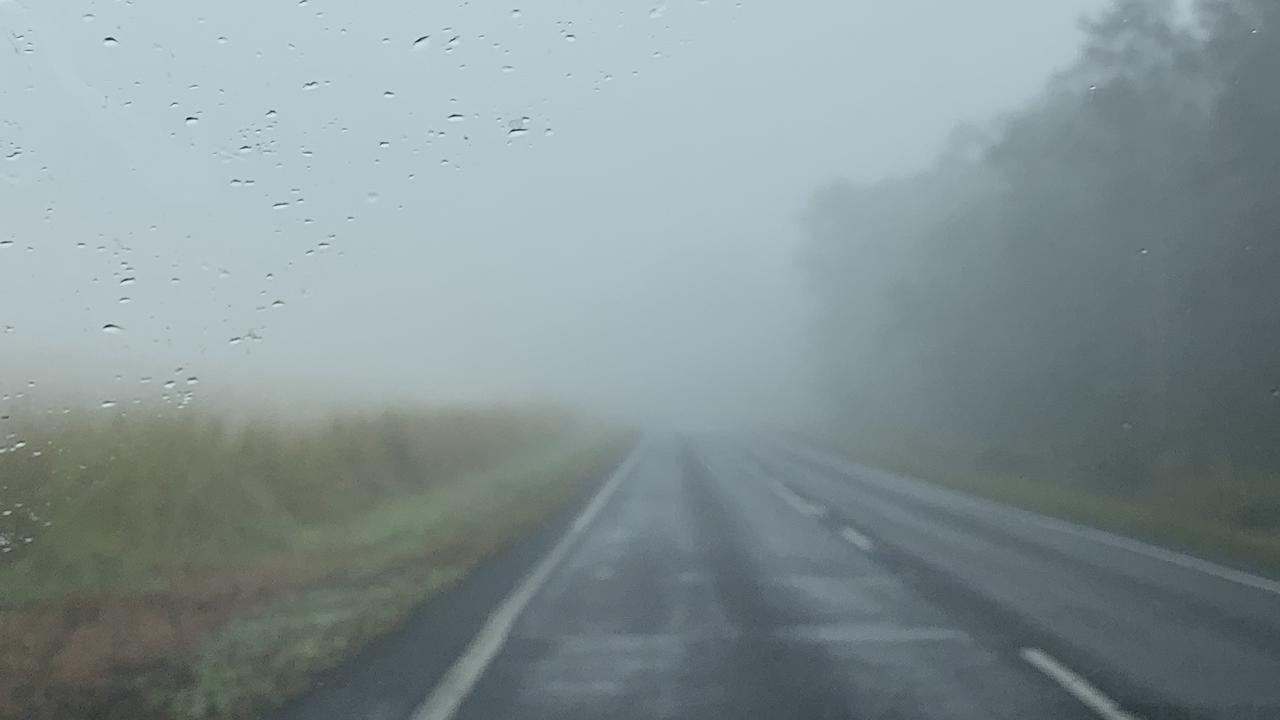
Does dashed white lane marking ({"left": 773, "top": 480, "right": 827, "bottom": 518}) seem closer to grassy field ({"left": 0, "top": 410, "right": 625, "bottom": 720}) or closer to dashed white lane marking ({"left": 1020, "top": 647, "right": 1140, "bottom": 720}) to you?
grassy field ({"left": 0, "top": 410, "right": 625, "bottom": 720})

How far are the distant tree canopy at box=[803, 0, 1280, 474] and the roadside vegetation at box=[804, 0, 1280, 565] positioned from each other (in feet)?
0.16

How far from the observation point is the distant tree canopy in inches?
973

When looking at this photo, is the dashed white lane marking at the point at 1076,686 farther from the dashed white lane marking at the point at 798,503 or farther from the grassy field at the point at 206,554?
the dashed white lane marking at the point at 798,503

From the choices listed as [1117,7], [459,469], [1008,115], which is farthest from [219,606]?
[1008,115]

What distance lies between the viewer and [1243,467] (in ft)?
80.1

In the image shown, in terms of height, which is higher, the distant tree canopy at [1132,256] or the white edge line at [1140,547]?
the distant tree canopy at [1132,256]

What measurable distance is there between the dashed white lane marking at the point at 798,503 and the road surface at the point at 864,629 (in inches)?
83.7

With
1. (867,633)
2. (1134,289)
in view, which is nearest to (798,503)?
(1134,289)

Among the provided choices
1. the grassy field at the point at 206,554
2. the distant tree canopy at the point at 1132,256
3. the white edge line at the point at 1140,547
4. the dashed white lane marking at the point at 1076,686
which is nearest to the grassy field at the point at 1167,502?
the white edge line at the point at 1140,547

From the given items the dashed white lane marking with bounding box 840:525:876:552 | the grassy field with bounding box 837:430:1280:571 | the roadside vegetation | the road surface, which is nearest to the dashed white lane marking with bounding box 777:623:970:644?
the road surface

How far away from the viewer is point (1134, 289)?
28844mm

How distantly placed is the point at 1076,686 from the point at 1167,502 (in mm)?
15753

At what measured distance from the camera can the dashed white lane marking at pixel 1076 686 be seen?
7641 mm

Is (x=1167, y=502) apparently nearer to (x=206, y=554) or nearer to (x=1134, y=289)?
(x=1134, y=289)
